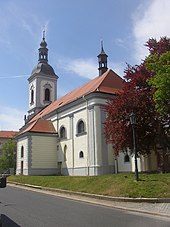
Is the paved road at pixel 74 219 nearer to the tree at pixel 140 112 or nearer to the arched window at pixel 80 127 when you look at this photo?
the tree at pixel 140 112

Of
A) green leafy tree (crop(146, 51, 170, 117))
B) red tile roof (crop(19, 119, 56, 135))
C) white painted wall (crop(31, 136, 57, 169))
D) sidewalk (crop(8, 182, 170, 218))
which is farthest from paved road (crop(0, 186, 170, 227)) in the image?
red tile roof (crop(19, 119, 56, 135))

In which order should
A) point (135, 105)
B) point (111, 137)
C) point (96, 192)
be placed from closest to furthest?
point (96, 192) < point (135, 105) < point (111, 137)

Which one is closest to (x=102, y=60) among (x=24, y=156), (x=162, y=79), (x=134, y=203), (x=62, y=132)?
(x=62, y=132)

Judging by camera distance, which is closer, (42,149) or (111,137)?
(111,137)

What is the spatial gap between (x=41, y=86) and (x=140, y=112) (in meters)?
34.9

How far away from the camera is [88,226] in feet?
29.8

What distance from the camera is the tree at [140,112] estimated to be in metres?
24.9

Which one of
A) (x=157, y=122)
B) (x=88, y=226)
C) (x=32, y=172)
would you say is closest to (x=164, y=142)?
(x=157, y=122)

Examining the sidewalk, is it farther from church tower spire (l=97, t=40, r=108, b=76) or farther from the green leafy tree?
church tower spire (l=97, t=40, r=108, b=76)

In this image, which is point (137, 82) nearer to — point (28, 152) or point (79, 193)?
point (79, 193)

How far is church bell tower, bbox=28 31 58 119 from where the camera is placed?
5668 cm

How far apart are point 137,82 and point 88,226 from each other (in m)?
18.3

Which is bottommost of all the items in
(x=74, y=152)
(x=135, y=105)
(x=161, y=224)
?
(x=161, y=224)

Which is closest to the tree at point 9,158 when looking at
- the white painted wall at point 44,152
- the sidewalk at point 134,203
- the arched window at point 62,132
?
the white painted wall at point 44,152
